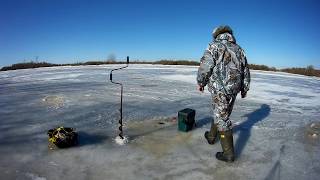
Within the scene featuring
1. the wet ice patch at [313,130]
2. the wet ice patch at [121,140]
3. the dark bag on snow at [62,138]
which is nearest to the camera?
the dark bag on snow at [62,138]

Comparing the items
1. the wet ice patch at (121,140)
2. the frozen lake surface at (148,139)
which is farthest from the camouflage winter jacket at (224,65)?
the wet ice patch at (121,140)

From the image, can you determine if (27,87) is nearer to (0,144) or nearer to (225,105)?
(0,144)

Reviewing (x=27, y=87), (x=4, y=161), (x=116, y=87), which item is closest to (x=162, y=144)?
(x=4, y=161)

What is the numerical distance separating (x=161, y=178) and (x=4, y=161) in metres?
2.05

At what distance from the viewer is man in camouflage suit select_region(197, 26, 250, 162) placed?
166 inches

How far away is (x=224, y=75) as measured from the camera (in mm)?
4234

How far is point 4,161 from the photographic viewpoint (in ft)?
13.2

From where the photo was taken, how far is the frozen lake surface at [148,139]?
12.9ft

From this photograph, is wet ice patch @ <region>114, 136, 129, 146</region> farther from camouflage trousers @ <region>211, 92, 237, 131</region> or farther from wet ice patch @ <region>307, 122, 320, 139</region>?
wet ice patch @ <region>307, 122, 320, 139</region>

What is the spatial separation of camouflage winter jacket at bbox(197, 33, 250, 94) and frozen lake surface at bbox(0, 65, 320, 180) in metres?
1.04

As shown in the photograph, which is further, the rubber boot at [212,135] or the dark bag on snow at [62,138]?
the rubber boot at [212,135]

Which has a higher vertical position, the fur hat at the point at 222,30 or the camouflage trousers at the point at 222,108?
the fur hat at the point at 222,30

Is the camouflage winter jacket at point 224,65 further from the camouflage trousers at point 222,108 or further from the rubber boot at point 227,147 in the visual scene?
the rubber boot at point 227,147

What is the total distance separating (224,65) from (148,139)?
176cm
